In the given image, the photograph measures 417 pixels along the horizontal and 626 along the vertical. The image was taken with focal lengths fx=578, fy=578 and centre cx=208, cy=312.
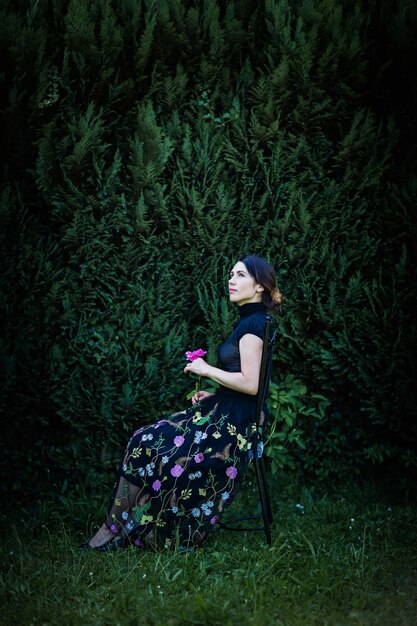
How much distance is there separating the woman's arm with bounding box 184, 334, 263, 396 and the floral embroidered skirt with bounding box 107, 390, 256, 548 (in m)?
0.19

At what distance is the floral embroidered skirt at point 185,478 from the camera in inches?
137

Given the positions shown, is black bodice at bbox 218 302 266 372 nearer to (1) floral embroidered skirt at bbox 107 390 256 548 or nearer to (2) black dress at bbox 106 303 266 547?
(2) black dress at bbox 106 303 266 547

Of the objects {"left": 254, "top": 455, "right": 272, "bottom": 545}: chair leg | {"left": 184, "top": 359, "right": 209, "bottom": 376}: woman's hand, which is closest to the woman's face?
{"left": 184, "top": 359, "right": 209, "bottom": 376}: woman's hand

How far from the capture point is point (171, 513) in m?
3.47

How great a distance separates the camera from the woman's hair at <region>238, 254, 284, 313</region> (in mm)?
3650

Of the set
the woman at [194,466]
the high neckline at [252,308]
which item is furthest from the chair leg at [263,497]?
the high neckline at [252,308]

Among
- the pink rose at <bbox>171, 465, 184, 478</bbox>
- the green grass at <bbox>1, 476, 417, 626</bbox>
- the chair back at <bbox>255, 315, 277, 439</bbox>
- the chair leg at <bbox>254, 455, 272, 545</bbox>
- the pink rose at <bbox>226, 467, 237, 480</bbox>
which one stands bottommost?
the green grass at <bbox>1, 476, 417, 626</bbox>

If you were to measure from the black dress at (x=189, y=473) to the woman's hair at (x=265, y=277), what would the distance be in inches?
7.3

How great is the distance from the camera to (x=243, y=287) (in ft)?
12.0

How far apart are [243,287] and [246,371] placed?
1.84 ft

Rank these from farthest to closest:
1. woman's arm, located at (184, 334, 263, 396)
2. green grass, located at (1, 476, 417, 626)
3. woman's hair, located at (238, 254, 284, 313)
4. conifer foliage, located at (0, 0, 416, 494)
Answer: conifer foliage, located at (0, 0, 416, 494) < woman's hair, located at (238, 254, 284, 313) < woman's arm, located at (184, 334, 263, 396) < green grass, located at (1, 476, 417, 626)

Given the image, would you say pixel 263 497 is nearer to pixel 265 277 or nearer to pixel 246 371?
pixel 246 371

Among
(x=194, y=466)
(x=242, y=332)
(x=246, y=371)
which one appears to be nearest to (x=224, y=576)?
(x=194, y=466)

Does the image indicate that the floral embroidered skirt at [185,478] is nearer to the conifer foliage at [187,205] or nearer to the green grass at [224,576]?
the green grass at [224,576]
